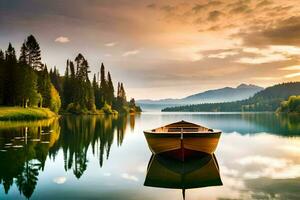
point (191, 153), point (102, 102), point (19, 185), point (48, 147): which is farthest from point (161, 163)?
point (102, 102)

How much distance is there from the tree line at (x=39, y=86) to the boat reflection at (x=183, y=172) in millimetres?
65077

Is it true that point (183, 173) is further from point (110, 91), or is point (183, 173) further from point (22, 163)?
point (110, 91)

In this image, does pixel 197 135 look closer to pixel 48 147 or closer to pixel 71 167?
pixel 71 167

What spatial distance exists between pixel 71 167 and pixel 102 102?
12845 centimetres

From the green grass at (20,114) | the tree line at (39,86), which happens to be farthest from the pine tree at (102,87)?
the green grass at (20,114)

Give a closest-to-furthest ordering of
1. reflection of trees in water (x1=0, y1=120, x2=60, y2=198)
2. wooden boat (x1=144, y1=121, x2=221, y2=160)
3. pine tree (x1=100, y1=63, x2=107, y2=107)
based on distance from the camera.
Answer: reflection of trees in water (x1=0, y1=120, x2=60, y2=198), wooden boat (x1=144, y1=121, x2=221, y2=160), pine tree (x1=100, y1=63, x2=107, y2=107)

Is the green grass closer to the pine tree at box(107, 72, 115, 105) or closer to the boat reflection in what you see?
the boat reflection

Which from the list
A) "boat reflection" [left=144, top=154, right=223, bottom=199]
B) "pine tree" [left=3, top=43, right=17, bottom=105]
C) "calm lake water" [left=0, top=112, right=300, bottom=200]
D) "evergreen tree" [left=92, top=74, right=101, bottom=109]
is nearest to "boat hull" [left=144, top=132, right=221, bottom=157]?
"boat reflection" [left=144, top=154, right=223, bottom=199]

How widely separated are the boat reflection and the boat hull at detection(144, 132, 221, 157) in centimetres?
59

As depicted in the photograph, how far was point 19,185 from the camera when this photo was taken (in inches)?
651

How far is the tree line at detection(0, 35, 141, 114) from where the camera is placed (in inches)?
3285

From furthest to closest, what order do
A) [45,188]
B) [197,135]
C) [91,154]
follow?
1. [91,154]
2. [197,135]
3. [45,188]

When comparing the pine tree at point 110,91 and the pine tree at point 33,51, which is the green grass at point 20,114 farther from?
the pine tree at point 110,91

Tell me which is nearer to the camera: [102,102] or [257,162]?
[257,162]
